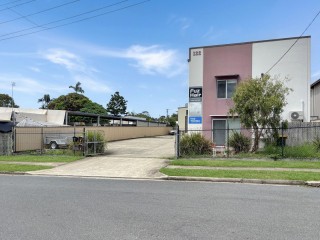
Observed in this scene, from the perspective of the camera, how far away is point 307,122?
19.1m

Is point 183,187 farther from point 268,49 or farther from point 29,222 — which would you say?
point 268,49

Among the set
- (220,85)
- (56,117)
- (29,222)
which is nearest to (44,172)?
(29,222)

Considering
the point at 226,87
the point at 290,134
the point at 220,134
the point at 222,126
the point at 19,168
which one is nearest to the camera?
the point at 19,168

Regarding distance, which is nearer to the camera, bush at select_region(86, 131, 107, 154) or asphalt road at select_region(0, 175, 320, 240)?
asphalt road at select_region(0, 175, 320, 240)

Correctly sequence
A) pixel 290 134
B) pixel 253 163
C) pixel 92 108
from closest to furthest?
pixel 253 163 → pixel 290 134 → pixel 92 108

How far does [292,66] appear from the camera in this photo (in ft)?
66.8

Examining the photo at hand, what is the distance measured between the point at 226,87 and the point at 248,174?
10.5 metres

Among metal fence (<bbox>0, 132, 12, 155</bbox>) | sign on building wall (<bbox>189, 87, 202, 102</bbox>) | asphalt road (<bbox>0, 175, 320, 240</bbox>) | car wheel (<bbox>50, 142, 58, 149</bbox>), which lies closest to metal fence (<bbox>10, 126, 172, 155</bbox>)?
car wheel (<bbox>50, 142, 58, 149</bbox>)

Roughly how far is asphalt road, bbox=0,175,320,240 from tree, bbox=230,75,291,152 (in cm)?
775

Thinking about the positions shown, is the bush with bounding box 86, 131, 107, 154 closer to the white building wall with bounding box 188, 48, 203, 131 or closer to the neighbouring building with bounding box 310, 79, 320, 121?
the white building wall with bounding box 188, 48, 203, 131

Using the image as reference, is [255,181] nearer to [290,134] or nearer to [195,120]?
[290,134]

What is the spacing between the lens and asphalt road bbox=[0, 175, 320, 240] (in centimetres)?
534

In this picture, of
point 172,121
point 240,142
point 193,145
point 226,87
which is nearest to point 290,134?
point 240,142

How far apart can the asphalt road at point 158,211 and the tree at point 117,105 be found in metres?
90.2
